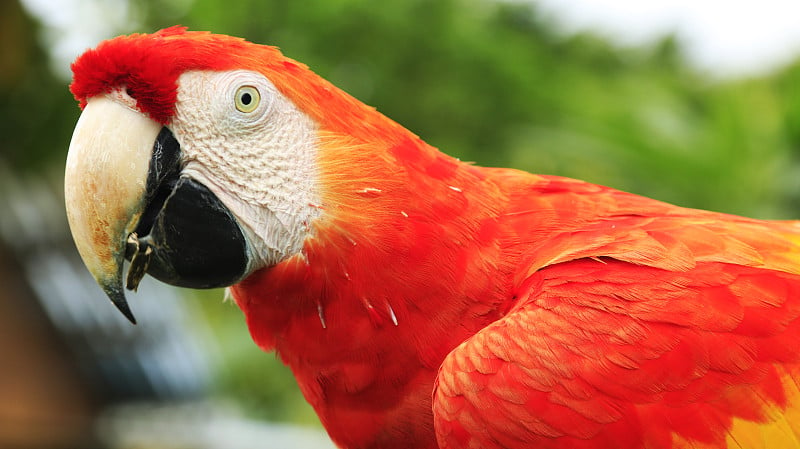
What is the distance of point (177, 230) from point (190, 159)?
0.38 ft

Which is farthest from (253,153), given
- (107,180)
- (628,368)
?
(628,368)

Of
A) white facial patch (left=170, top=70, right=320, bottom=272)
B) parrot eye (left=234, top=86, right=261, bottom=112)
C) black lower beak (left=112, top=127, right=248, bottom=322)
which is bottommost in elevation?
black lower beak (left=112, top=127, right=248, bottom=322)

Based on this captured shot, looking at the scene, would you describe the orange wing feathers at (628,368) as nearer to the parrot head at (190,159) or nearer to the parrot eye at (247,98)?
the parrot head at (190,159)

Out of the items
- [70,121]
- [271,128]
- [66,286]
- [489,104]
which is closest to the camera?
[271,128]

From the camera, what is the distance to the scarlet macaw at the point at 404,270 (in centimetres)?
104

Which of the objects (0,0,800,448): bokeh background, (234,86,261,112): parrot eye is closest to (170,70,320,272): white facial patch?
(234,86,261,112): parrot eye

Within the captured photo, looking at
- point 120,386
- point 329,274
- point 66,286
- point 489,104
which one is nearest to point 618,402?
point 329,274

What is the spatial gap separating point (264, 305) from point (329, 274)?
14 cm

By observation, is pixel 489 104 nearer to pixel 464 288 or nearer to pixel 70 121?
pixel 70 121

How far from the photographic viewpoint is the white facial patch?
1130mm

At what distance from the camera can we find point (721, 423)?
1056 mm

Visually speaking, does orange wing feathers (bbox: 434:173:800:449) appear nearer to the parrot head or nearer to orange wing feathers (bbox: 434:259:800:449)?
orange wing feathers (bbox: 434:259:800:449)

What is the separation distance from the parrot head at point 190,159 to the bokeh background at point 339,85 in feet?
8.49

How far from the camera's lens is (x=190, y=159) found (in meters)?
1.13
